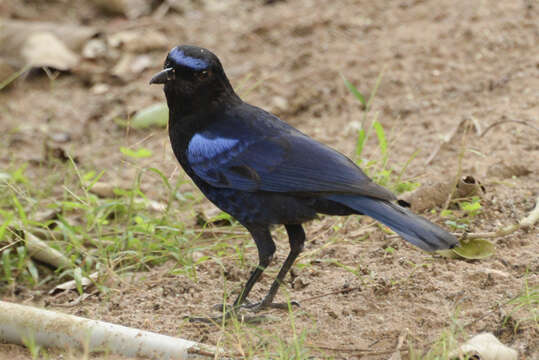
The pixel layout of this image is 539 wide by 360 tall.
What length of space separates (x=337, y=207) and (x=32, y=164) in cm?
333

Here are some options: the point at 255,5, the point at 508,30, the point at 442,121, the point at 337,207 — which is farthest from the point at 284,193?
the point at 255,5

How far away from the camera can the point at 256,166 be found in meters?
3.63

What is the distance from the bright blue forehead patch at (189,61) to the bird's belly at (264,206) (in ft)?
2.00

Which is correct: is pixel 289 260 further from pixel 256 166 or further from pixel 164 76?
pixel 164 76

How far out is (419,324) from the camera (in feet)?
10.9

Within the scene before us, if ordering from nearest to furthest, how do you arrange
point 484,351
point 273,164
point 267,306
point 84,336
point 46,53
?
point 484,351 → point 84,336 → point 273,164 → point 267,306 → point 46,53

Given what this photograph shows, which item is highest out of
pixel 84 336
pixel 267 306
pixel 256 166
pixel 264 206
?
pixel 256 166

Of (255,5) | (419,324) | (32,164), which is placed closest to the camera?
(419,324)

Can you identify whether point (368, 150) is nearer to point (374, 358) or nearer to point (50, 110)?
point (374, 358)

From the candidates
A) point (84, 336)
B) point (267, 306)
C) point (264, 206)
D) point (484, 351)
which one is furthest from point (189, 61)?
point (484, 351)

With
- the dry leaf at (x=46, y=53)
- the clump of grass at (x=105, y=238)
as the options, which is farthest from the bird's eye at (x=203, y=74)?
the dry leaf at (x=46, y=53)

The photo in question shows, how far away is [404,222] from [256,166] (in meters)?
0.79

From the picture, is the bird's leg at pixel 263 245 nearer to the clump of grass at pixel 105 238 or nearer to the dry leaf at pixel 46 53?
the clump of grass at pixel 105 238

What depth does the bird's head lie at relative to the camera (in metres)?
3.76
